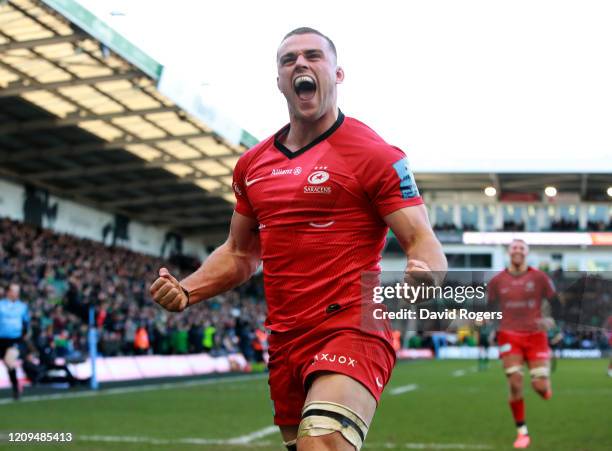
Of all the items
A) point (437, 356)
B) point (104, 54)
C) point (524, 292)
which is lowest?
point (437, 356)

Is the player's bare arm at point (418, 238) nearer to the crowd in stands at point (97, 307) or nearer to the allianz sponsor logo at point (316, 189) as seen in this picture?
the allianz sponsor logo at point (316, 189)

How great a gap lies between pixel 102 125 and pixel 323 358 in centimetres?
3141

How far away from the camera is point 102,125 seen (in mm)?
34719

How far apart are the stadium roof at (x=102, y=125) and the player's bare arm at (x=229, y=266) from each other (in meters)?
18.0

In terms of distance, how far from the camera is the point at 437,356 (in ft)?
191

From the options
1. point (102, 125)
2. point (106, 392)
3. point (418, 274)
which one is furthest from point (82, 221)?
point (418, 274)

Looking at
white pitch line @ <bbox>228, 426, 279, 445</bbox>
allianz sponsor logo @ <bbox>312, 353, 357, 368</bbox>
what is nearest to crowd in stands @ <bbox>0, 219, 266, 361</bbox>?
white pitch line @ <bbox>228, 426, 279, 445</bbox>

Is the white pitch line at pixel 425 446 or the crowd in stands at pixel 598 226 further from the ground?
the crowd in stands at pixel 598 226

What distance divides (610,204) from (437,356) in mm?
22362

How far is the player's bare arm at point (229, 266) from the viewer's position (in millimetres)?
4945

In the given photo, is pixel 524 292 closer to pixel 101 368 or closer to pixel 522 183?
pixel 101 368

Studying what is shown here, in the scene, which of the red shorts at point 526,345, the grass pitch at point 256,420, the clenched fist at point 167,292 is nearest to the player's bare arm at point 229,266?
the clenched fist at point 167,292

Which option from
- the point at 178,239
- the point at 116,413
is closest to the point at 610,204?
the point at 178,239

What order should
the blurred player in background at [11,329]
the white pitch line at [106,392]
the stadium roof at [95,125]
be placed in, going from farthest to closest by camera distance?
the stadium roof at [95,125], the white pitch line at [106,392], the blurred player in background at [11,329]
